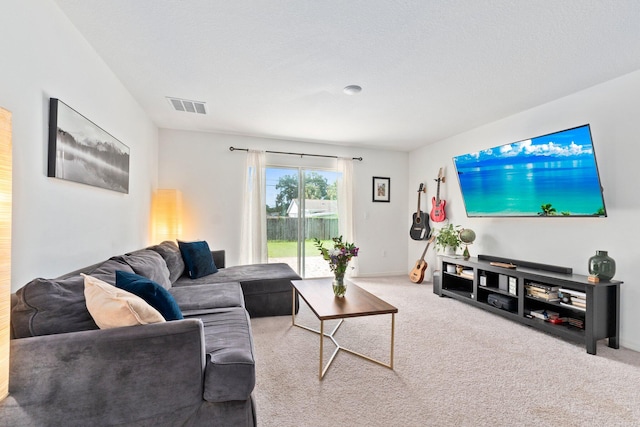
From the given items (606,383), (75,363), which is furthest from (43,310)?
(606,383)

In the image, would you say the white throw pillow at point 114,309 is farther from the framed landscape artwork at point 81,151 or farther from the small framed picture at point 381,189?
the small framed picture at point 381,189

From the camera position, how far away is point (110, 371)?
3.77ft

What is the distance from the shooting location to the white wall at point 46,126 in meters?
1.44

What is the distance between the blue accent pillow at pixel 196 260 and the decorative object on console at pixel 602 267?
3799 millimetres

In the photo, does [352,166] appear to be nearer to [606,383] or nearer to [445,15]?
[445,15]

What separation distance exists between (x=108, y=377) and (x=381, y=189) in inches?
189

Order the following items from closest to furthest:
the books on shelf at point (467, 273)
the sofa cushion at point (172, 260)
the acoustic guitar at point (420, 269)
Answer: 1. the sofa cushion at point (172, 260)
2. the books on shelf at point (467, 273)
3. the acoustic guitar at point (420, 269)

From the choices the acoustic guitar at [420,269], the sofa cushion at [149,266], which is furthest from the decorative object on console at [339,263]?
the acoustic guitar at [420,269]

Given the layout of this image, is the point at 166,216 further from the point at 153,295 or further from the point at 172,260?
the point at 153,295

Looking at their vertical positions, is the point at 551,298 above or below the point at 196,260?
below

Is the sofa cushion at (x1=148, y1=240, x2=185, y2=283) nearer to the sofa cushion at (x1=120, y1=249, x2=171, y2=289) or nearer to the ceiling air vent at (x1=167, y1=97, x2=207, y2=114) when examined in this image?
the sofa cushion at (x1=120, y1=249, x2=171, y2=289)

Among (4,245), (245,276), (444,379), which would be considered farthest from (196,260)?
(444,379)

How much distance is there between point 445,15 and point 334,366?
2.52 metres

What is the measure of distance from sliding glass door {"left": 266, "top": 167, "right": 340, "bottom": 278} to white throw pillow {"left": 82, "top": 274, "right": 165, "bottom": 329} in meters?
3.34
